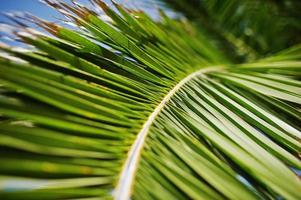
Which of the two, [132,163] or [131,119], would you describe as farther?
[131,119]

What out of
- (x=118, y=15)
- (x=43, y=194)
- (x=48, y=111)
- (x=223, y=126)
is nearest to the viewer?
Result: (x=43, y=194)

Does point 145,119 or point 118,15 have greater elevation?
point 118,15

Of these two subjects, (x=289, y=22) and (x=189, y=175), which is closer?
(x=189, y=175)

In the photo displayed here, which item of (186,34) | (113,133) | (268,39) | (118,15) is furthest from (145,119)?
(268,39)

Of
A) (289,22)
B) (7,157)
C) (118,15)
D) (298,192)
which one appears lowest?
(298,192)

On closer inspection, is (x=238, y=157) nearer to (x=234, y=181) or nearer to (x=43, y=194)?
(x=234, y=181)

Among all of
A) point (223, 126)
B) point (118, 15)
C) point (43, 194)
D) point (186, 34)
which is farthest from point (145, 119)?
point (186, 34)

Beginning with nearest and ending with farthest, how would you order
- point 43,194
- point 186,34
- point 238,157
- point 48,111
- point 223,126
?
1. point 43,194
2. point 48,111
3. point 238,157
4. point 223,126
5. point 186,34
